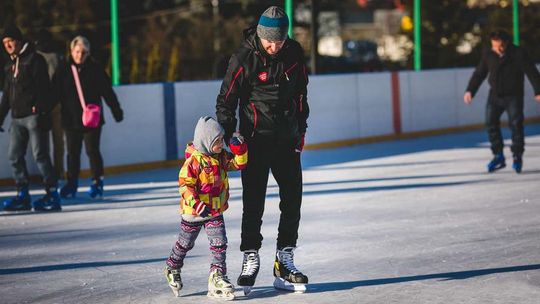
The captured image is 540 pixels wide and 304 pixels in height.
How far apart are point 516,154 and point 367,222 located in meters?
4.36

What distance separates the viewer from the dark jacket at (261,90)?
6613 mm

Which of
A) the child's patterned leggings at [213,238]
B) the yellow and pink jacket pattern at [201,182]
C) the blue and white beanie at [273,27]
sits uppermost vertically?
the blue and white beanie at [273,27]

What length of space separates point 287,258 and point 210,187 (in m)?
0.75

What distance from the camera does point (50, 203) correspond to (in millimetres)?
10914

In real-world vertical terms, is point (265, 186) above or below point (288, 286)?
above

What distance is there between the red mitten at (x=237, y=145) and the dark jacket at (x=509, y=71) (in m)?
7.34

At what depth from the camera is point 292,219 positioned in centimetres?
685

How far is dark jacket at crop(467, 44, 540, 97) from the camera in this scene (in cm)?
1316

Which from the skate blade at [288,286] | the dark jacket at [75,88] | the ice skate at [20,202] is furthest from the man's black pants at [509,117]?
the skate blade at [288,286]

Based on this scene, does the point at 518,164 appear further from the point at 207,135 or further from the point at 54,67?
the point at 207,135

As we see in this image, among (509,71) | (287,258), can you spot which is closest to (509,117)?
(509,71)

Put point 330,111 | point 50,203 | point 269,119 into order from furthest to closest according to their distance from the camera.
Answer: point 330,111, point 50,203, point 269,119

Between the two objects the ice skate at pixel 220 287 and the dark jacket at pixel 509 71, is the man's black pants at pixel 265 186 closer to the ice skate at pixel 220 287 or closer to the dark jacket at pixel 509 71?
the ice skate at pixel 220 287

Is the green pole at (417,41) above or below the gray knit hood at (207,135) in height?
above
